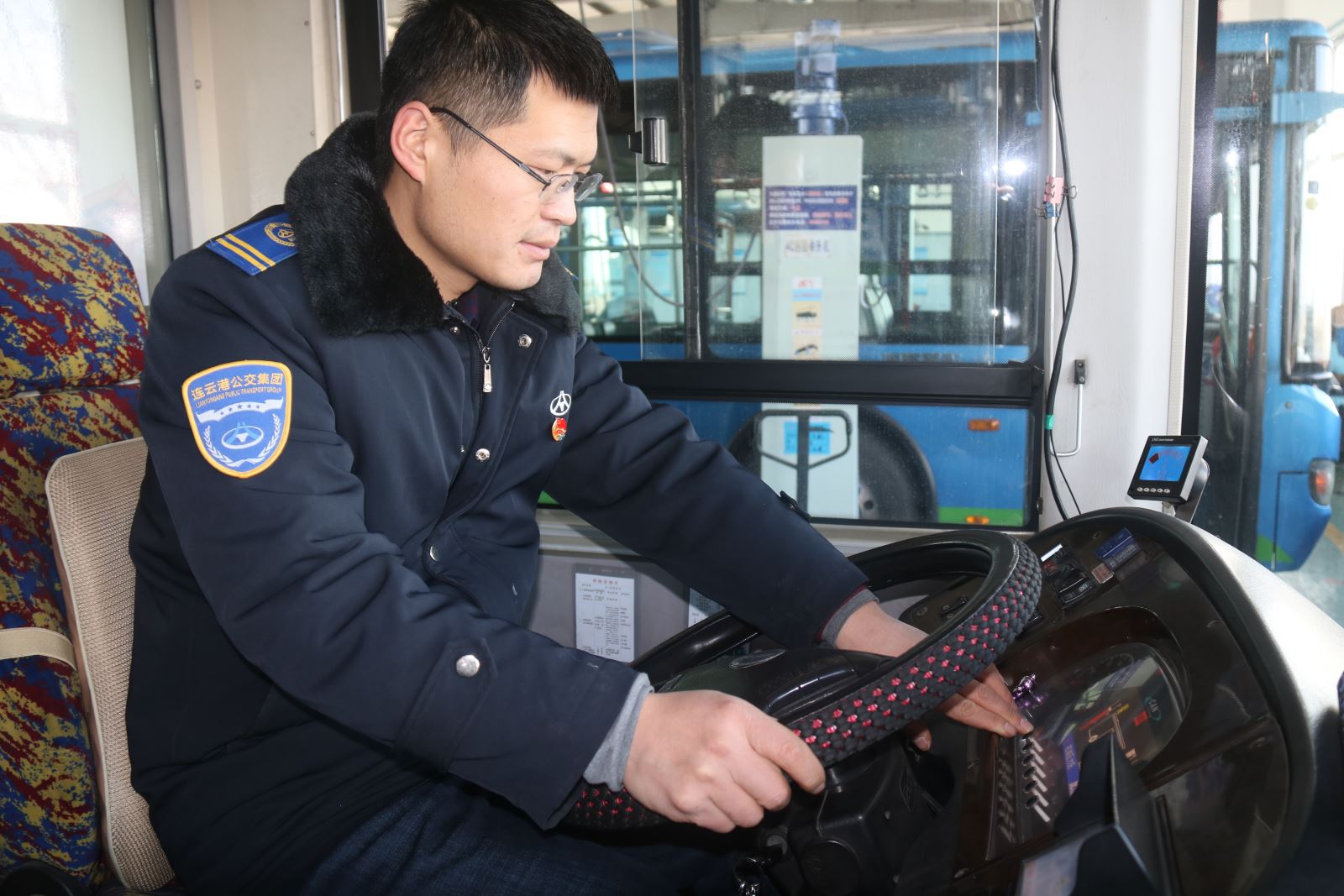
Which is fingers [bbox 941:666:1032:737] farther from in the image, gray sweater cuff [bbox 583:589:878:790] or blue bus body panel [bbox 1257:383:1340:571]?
blue bus body panel [bbox 1257:383:1340:571]

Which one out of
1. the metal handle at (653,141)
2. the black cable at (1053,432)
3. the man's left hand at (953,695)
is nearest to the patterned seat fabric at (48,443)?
the man's left hand at (953,695)

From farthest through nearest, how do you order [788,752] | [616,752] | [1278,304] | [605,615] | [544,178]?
[1278,304]
[605,615]
[544,178]
[616,752]
[788,752]

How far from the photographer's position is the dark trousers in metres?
1.12

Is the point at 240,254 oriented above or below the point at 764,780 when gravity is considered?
above

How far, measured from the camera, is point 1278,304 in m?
2.48

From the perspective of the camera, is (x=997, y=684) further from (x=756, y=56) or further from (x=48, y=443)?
(x=756, y=56)

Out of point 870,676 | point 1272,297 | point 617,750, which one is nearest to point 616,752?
point 617,750

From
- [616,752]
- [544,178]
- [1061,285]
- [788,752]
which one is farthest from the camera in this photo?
[1061,285]

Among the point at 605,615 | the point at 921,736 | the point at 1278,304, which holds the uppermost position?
the point at 1278,304

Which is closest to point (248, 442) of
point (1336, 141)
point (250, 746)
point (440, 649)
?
point (440, 649)

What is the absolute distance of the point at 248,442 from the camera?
1.04 metres

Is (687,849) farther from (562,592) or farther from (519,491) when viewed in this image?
(562,592)

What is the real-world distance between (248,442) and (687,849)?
31.6 inches

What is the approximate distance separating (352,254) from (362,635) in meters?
0.50
